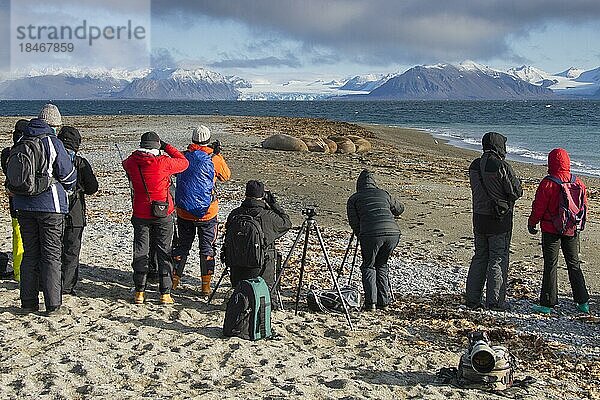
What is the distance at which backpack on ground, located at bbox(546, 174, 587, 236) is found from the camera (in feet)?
26.8

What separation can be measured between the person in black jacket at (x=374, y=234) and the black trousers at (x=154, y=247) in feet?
7.25

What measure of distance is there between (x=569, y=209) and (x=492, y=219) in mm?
894

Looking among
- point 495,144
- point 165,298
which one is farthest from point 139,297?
point 495,144

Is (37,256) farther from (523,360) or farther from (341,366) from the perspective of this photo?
(523,360)

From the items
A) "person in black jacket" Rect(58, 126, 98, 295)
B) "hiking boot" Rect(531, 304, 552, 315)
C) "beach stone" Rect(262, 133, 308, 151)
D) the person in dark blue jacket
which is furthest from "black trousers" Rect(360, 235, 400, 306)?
"beach stone" Rect(262, 133, 308, 151)

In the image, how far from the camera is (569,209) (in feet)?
26.8

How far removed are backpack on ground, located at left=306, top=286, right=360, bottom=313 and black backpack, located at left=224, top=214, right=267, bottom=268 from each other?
90cm

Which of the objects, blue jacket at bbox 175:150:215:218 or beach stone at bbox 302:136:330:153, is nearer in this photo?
blue jacket at bbox 175:150:215:218

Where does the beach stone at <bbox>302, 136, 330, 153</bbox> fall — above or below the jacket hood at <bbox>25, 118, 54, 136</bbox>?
below

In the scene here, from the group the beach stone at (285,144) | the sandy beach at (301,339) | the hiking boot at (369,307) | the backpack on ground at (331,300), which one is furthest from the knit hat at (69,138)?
the beach stone at (285,144)

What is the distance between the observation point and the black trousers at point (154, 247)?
780cm

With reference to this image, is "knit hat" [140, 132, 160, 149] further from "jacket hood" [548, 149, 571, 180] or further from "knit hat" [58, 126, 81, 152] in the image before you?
"jacket hood" [548, 149, 571, 180]

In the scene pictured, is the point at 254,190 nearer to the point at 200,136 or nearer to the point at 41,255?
the point at 200,136

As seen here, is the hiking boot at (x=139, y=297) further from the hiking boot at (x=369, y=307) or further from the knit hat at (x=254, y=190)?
the hiking boot at (x=369, y=307)
